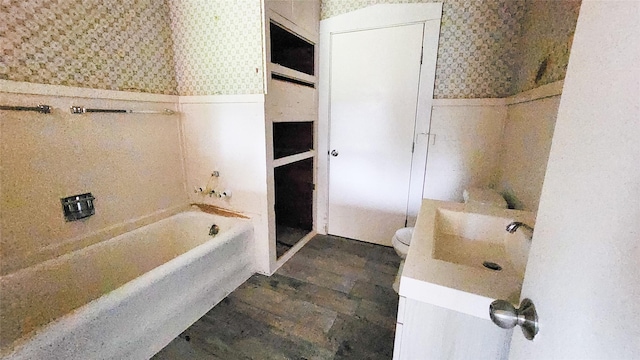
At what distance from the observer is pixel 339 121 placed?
2.57m

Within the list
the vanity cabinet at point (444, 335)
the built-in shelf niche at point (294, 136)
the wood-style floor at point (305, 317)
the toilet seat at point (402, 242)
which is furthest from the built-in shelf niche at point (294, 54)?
the vanity cabinet at point (444, 335)

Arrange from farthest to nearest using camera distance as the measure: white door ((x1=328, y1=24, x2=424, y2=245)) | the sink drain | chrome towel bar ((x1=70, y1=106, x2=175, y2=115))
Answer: white door ((x1=328, y1=24, x2=424, y2=245)) < chrome towel bar ((x1=70, y1=106, x2=175, y2=115)) < the sink drain

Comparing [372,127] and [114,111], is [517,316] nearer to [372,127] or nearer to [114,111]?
[372,127]

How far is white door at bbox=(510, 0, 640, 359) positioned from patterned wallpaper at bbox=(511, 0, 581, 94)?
1.12m

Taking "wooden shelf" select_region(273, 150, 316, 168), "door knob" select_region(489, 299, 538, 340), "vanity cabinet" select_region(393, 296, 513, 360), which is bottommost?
"vanity cabinet" select_region(393, 296, 513, 360)

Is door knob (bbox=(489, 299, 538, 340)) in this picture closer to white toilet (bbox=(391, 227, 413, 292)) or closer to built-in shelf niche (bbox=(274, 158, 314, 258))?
white toilet (bbox=(391, 227, 413, 292))

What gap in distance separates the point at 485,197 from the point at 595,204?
1.66 metres

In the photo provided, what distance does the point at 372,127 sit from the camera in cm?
246

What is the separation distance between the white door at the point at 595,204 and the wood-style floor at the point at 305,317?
4.05 feet

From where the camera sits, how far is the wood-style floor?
4.73 ft

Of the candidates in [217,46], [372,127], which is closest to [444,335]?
[372,127]

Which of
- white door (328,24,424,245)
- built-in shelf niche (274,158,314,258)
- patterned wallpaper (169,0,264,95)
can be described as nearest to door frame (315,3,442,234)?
white door (328,24,424,245)

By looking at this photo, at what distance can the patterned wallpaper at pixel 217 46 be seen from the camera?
1.82m

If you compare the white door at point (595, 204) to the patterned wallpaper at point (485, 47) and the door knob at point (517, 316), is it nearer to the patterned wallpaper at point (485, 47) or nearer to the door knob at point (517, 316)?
the door knob at point (517, 316)
